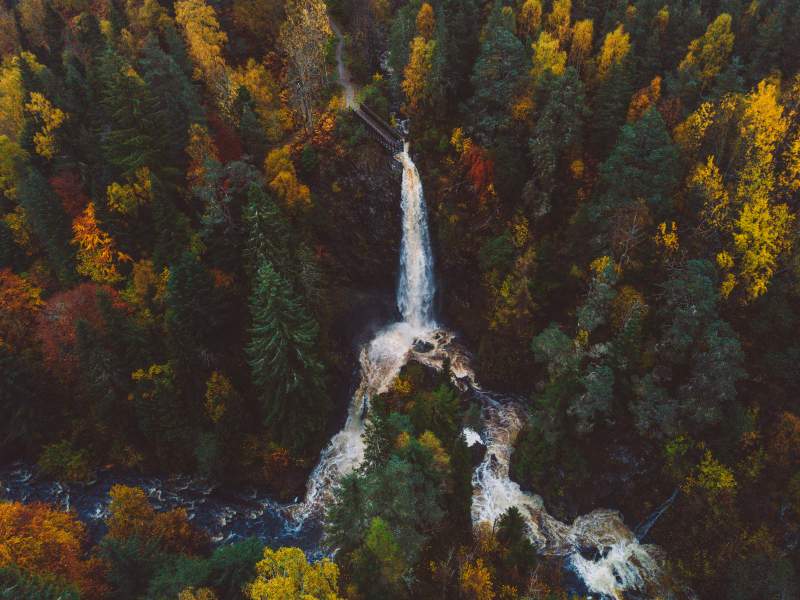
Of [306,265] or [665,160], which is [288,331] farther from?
[665,160]

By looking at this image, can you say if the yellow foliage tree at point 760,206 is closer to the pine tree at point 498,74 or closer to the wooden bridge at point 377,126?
the pine tree at point 498,74

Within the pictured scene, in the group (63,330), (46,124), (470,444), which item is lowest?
(470,444)

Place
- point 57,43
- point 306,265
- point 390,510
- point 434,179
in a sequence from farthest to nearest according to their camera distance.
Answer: point 57,43 → point 434,179 → point 306,265 → point 390,510

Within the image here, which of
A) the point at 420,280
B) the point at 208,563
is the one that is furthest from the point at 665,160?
the point at 208,563

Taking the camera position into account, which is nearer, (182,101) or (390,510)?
(390,510)

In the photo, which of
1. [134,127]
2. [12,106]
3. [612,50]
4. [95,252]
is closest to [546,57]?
[612,50]

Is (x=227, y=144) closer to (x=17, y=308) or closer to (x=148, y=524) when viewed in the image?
(x=17, y=308)

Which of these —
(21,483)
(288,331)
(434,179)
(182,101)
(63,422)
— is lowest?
(21,483)

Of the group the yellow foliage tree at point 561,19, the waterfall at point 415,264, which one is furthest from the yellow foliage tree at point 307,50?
the yellow foliage tree at point 561,19
